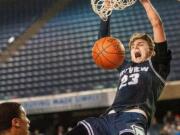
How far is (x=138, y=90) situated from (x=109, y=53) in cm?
48

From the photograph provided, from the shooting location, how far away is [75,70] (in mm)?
12023

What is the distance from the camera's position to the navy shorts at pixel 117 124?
357 centimetres

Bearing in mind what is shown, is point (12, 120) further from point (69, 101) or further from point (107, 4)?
point (69, 101)

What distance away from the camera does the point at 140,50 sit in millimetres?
3971

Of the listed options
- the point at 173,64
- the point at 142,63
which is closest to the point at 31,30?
the point at 173,64

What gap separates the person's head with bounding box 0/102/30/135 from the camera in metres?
2.15

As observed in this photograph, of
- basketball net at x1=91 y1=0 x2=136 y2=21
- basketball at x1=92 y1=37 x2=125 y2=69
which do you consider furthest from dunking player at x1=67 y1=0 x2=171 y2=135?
basketball net at x1=91 y1=0 x2=136 y2=21

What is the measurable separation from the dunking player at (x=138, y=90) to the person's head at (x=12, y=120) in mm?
1324

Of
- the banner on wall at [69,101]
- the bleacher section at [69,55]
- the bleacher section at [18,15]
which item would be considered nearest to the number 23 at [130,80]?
the banner on wall at [69,101]

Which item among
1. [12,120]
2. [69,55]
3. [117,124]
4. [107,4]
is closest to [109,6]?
[107,4]

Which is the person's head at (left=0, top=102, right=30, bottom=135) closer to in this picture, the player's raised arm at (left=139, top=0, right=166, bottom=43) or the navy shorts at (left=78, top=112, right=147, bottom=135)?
the navy shorts at (left=78, top=112, right=147, bottom=135)

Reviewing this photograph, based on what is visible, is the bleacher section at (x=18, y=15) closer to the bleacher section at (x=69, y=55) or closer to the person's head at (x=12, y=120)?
the bleacher section at (x=69, y=55)

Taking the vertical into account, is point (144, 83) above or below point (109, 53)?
below

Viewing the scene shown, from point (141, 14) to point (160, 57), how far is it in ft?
30.5
